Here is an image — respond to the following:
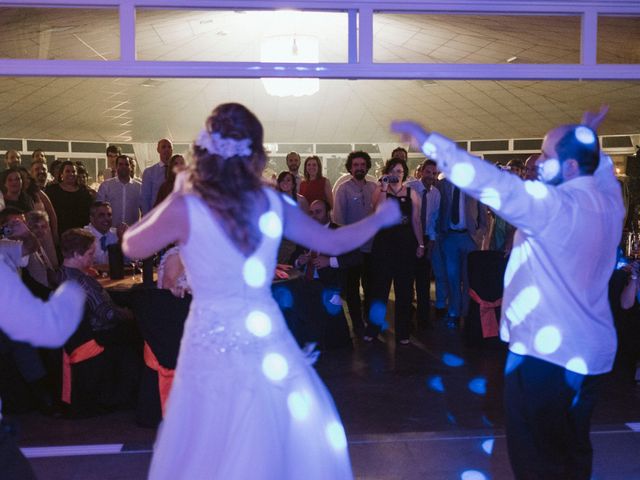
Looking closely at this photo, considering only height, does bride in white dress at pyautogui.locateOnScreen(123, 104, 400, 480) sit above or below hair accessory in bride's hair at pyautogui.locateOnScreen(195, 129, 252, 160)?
below

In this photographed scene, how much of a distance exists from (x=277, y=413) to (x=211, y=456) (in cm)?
22

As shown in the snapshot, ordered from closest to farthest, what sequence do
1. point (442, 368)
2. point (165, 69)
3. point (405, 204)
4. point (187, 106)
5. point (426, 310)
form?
point (165, 69) → point (442, 368) → point (405, 204) → point (426, 310) → point (187, 106)

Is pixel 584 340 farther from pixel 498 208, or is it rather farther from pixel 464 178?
pixel 464 178

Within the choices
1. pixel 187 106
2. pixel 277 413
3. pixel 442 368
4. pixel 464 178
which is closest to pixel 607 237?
pixel 464 178

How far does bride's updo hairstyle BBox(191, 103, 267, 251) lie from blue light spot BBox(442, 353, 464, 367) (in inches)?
149

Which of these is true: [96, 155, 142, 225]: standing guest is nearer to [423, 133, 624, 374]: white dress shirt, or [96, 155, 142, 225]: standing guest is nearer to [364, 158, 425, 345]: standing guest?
[364, 158, 425, 345]: standing guest

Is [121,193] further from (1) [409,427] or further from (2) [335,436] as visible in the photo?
(2) [335,436]

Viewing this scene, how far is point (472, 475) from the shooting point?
330 cm

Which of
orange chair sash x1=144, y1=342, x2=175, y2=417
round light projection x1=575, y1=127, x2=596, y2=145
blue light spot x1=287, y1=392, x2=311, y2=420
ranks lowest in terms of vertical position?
orange chair sash x1=144, y1=342, x2=175, y2=417

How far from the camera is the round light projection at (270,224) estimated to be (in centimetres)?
215

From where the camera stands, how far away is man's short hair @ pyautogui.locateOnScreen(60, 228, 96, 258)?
4148mm

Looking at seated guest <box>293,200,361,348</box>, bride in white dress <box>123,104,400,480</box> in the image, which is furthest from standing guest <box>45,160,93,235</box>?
bride in white dress <box>123,104,400,480</box>

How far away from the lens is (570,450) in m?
2.60

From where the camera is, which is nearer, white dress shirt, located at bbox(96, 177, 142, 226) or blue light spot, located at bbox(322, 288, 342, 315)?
blue light spot, located at bbox(322, 288, 342, 315)
